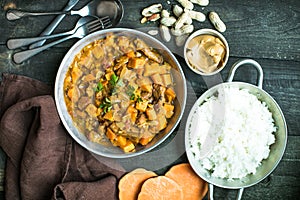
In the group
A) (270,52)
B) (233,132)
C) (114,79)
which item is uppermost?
(114,79)

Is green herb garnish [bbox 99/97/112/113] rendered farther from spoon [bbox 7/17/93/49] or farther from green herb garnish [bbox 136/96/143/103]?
spoon [bbox 7/17/93/49]

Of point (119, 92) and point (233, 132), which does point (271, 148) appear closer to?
point (233, 132)

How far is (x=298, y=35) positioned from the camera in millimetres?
1819

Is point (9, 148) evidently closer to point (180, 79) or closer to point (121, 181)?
point (121, 181)

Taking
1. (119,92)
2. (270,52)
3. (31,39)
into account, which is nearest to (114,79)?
(119,92)

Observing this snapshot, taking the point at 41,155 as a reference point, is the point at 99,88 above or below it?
above

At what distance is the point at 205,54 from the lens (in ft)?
5.69

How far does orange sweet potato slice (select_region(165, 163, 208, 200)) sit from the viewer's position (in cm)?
176

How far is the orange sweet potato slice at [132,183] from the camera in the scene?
1.73 metres

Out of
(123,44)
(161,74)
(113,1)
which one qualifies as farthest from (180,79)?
(113,1)

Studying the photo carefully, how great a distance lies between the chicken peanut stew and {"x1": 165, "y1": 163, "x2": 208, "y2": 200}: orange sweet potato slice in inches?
6.2

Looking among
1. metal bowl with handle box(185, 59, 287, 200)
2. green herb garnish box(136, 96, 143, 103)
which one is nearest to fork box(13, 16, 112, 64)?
green herb garnish box(136, 96, 143, 103)

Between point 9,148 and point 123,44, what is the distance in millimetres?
532

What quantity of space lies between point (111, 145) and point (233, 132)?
16.7 inches
